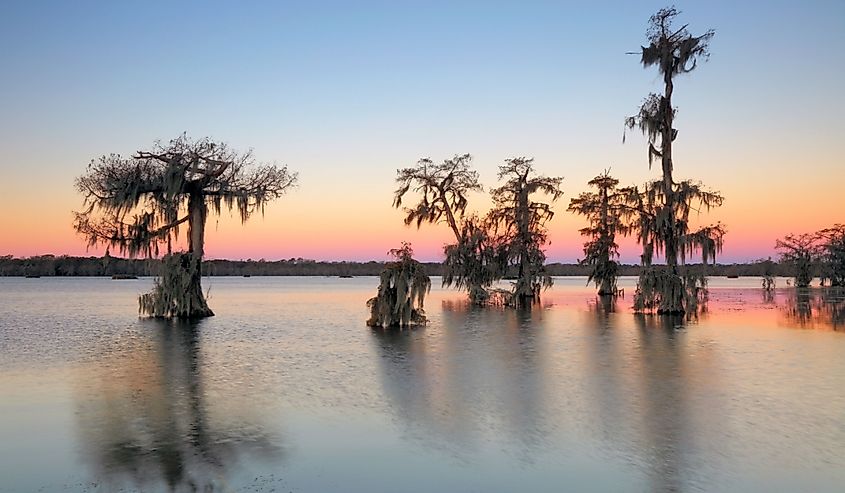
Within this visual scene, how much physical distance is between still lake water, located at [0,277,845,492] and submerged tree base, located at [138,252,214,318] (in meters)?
5.76

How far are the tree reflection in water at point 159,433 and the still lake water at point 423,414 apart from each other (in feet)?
0.10

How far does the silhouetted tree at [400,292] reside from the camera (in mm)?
20406

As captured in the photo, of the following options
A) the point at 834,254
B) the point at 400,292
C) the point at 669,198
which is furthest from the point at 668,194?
the point at 834,254

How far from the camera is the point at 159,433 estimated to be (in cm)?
758

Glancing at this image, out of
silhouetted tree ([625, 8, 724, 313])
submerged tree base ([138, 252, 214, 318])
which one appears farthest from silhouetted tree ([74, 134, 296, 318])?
silhouetted tree ([625, 8, 724, 313])

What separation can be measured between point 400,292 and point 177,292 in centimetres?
862

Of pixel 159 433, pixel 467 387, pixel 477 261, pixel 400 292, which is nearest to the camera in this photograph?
pixel 159 433

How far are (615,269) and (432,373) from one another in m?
33.0

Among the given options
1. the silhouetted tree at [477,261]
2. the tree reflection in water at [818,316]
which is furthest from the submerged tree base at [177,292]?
the tree reflection in water at [818,316]

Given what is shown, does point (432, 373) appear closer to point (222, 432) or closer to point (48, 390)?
point (222, 432)

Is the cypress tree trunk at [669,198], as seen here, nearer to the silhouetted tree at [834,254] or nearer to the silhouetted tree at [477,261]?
the silhouetted tree at [477,261]

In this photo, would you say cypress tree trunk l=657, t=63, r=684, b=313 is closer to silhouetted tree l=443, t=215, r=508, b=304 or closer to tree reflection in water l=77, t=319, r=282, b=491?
silhouetted tree l=443, t=215, r=508, b=304

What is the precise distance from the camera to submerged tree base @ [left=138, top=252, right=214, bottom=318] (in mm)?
22984

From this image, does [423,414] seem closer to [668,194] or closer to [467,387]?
[467,387]
